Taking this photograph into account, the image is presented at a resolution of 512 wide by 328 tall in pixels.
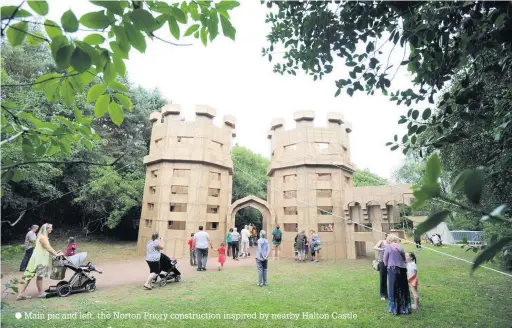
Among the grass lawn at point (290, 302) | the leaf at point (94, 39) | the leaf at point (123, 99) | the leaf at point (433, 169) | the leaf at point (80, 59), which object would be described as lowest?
the grass lawn at point (290, 302)

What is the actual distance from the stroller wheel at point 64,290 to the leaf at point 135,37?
7575 millimetres

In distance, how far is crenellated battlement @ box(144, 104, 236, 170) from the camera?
14211mm

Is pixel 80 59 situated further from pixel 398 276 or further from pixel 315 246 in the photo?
pixel 315 246

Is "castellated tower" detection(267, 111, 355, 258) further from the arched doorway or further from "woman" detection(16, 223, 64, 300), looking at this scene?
"woman" detection(16, 223, 64, 300)

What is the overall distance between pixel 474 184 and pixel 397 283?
5.79m

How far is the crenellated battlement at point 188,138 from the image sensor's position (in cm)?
1421

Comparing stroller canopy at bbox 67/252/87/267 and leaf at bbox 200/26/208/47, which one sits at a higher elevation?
leaf at bbox 200/26/208/47

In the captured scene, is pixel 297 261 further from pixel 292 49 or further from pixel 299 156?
pixel 292 49

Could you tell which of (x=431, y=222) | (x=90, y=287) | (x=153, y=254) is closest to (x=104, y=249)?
(x=90, y=287)

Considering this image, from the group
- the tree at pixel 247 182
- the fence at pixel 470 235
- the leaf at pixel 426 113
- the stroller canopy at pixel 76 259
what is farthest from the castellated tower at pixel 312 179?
the fence at pixel 470 235

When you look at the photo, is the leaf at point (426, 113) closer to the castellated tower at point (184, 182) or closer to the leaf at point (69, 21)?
the leaf at point (69, 21)

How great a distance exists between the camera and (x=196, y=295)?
6.74 metres

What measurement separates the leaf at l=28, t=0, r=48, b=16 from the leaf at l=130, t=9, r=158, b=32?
324 millimetres

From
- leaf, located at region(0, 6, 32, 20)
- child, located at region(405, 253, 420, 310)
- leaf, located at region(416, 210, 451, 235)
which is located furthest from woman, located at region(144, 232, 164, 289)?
leaf, located at region(416, 210, 451, 235)
